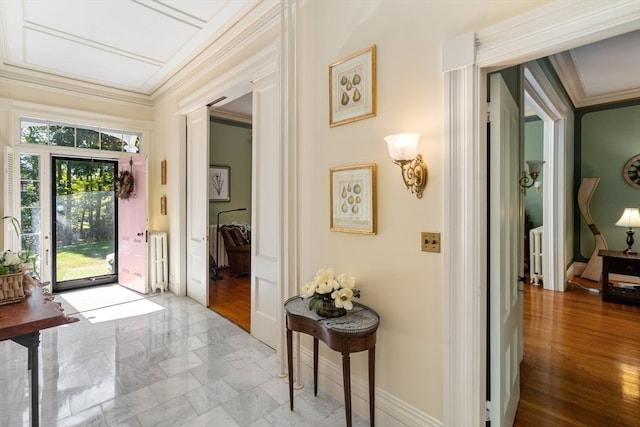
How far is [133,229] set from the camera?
4.94m

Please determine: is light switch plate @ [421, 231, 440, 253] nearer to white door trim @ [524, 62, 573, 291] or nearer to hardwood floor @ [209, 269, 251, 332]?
hardwood floor @ [209, 269, 251, 332]

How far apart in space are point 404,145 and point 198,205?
11.3 ft

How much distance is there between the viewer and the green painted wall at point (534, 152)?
19.7 ft

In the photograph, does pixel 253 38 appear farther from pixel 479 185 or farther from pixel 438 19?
pixel 479 185

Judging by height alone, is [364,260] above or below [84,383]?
above

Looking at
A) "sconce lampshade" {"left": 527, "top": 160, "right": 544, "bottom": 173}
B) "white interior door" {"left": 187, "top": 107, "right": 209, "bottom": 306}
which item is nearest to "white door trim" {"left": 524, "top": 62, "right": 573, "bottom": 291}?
"sconce lampshade" {"left": 527, "top": 160, "right": 544, "bottom": 173}

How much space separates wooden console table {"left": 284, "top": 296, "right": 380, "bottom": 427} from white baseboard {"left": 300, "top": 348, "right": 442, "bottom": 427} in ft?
0.41

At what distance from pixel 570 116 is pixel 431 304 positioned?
5.36m

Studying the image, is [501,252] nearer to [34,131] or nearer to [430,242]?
[430,242]

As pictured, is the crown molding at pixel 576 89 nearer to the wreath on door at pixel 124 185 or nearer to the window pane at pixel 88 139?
the wreath on door at pixel 124 185

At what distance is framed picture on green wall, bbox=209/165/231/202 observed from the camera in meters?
6.09

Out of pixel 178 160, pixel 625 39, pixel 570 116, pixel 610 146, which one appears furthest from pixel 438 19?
pixel 610 146

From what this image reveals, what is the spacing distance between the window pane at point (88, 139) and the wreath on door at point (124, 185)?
1.86 feet

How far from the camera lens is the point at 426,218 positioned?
1789 millimetres
